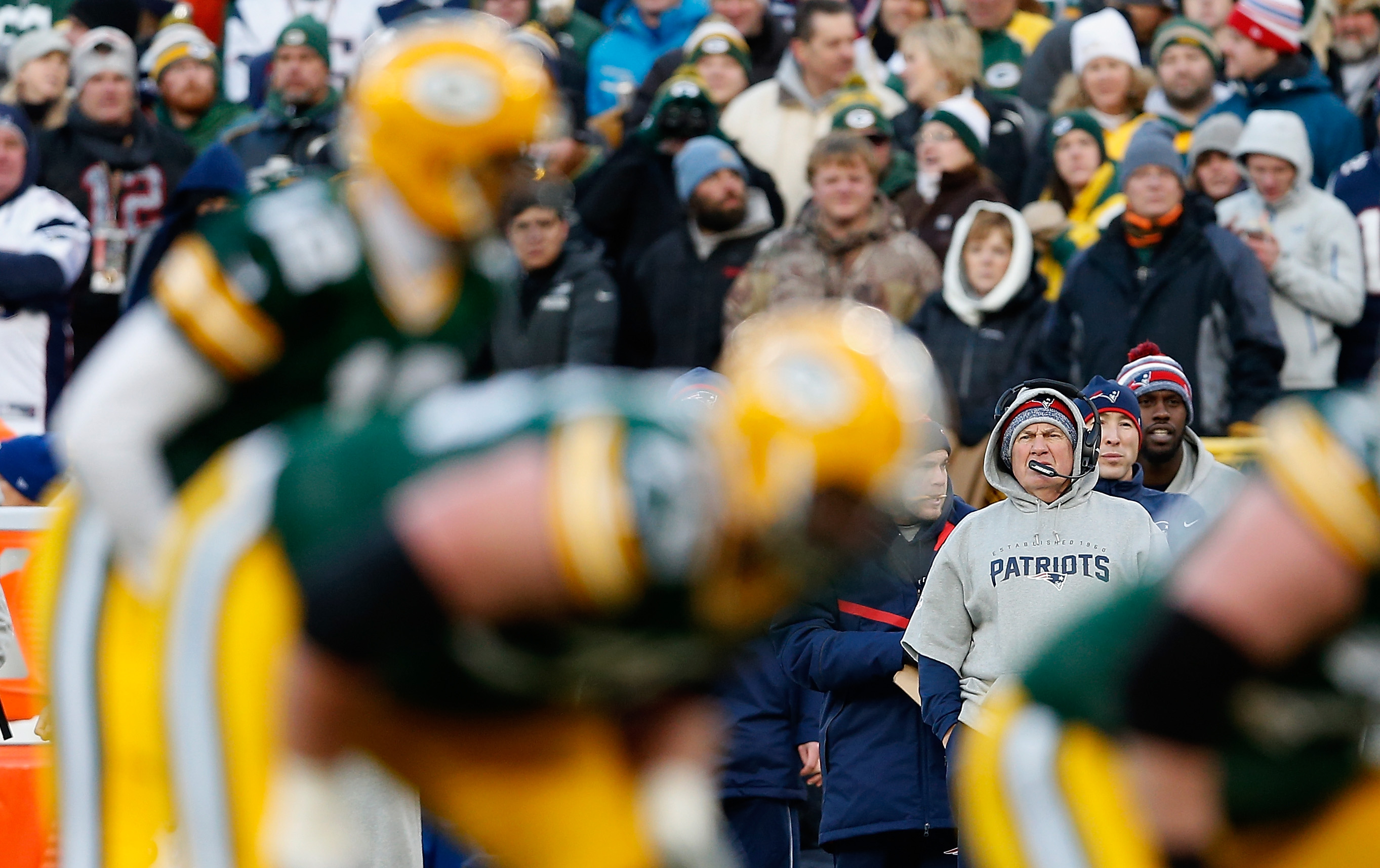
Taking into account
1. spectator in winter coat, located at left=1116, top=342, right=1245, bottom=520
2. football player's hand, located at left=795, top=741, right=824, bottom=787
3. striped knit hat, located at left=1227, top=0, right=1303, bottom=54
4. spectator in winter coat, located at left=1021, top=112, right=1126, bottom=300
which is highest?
striped knit hat, located at left=1227, top=0, right=1303, bottom=54

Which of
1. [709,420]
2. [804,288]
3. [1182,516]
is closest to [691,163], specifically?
[804,288]

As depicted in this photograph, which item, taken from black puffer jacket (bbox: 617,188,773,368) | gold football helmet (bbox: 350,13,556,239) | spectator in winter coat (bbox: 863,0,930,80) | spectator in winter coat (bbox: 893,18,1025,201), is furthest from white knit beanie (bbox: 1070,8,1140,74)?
gold football helmet (bbox: 350,13,556,239)

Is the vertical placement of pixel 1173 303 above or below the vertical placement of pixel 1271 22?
below

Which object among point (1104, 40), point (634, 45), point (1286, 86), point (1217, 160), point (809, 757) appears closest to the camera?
point (809, 757)

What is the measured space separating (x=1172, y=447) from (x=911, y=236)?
2.23 metres

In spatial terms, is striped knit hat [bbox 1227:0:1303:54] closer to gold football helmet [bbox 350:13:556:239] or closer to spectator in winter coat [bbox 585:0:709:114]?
spectator in winter coat [bbox 585:0:709:114]

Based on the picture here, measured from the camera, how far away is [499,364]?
10250 millimetres

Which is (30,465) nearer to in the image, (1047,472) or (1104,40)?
(1047,472)

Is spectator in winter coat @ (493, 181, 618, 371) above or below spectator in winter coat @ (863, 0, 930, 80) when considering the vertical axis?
below

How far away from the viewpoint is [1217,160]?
10023 millimetres

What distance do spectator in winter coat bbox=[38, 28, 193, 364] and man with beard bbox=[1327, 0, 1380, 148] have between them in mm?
5972

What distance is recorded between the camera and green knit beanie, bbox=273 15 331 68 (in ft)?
37.9

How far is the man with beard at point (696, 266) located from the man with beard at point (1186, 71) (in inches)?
86.6

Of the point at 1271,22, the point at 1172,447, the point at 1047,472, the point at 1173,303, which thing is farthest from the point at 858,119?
the point at 1047,472
